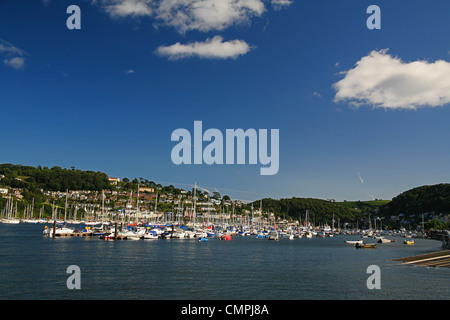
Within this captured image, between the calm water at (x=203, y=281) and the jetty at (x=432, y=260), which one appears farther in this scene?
the jetty at (x=432, y=260)

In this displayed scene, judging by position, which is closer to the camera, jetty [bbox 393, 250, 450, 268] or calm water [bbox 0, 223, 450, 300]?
calm water [bbox 0, 223, 450, 300]

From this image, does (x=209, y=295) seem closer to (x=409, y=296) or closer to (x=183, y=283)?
(x=183, y=283)

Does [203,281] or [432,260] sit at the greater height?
[203,281]

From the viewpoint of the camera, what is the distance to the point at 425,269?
41.6 metres

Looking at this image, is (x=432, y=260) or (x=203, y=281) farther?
(x=432, y=260)

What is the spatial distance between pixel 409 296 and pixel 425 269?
59.4 feet

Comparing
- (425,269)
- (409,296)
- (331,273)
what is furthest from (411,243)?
(409,296)

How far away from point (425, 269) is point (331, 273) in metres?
12.4
